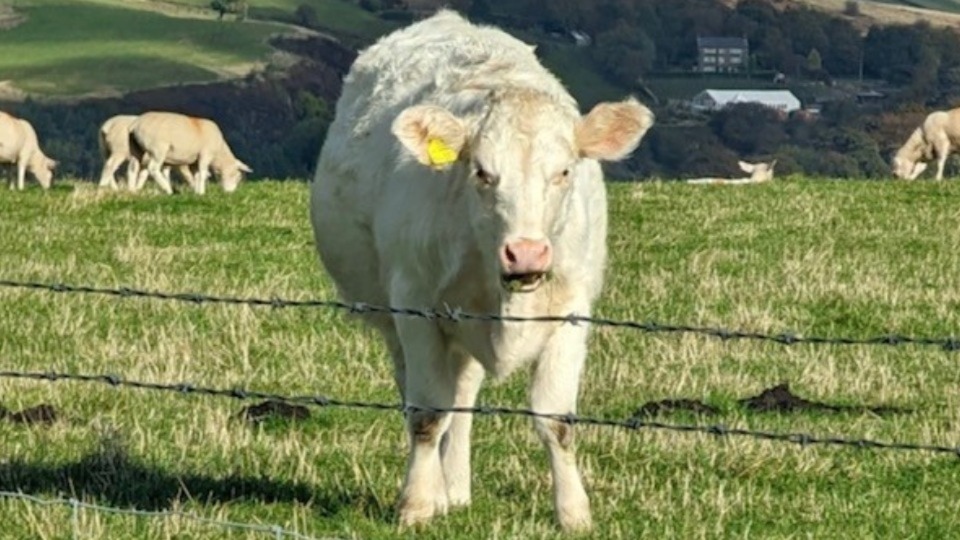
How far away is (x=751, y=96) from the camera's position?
558ft

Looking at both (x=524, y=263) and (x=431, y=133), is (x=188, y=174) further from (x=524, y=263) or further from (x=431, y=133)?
(x=524, y=263)

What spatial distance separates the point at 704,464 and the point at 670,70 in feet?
564

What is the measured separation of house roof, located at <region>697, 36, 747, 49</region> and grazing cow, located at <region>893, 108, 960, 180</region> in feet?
463

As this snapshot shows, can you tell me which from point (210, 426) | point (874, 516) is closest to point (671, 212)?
point (210, 426)

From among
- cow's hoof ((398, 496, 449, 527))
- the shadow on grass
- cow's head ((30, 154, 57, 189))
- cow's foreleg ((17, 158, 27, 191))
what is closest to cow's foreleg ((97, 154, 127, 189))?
cow's head ((30, 154, 57, 189))

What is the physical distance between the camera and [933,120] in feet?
141

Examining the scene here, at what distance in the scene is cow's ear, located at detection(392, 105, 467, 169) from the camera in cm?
961

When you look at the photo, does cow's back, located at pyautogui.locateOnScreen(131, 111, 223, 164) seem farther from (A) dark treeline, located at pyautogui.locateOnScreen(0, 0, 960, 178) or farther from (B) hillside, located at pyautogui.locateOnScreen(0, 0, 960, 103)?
(B) hillside, located at pyautogui.locateOnScreen(0, 0, 960, 103)

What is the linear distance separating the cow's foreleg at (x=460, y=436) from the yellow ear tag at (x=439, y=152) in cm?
98

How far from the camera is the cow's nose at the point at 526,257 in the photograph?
895 centimetres

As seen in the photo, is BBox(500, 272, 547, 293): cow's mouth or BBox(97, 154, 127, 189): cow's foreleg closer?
BBox(500, 272, 547, 293): cow's mouth

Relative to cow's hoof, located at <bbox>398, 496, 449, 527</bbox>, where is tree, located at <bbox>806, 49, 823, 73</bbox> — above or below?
below

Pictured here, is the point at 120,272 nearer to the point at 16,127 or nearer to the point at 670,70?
the point at 16,127

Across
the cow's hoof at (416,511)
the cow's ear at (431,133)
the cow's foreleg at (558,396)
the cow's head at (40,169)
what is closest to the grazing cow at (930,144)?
the cow's head at (40,169)
